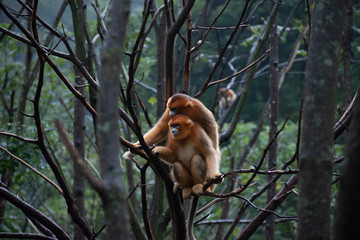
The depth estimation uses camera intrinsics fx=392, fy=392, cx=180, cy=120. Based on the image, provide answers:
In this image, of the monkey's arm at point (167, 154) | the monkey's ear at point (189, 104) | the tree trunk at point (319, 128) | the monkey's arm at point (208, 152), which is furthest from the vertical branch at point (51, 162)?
the tree trunk at point (319, 128)

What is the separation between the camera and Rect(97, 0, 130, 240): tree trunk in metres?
1.38

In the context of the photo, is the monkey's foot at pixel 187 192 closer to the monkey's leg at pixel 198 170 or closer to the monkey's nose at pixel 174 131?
the monkey's leg at pixel 198 170

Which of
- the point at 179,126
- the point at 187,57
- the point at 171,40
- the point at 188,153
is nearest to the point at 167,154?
the point at 188,153

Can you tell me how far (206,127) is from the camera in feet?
12.5

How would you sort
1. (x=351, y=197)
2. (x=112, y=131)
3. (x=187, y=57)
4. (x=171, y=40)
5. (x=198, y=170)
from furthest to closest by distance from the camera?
(x=198, y=170), (x=187, y=57), (x=171, y=40), (x=112, y=131), (x=351, y=197)

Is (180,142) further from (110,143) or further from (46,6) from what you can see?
(46,6)

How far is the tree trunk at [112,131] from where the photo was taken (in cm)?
138

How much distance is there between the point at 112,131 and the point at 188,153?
2280 mm

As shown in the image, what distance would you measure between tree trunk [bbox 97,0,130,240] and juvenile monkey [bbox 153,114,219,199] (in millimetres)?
2060

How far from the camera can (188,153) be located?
3643mm

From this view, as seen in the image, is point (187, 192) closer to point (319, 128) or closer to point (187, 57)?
point (187, 57)

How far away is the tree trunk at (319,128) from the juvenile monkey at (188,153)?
1.89 metres

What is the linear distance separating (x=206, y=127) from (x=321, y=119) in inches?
90.6

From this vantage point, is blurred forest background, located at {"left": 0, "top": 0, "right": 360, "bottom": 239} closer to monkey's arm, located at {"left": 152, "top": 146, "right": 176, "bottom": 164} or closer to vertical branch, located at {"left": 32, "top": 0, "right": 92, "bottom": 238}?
vertical branch, located at {"left": 32, "top": 0, "right": 92, "bottom": 238}
